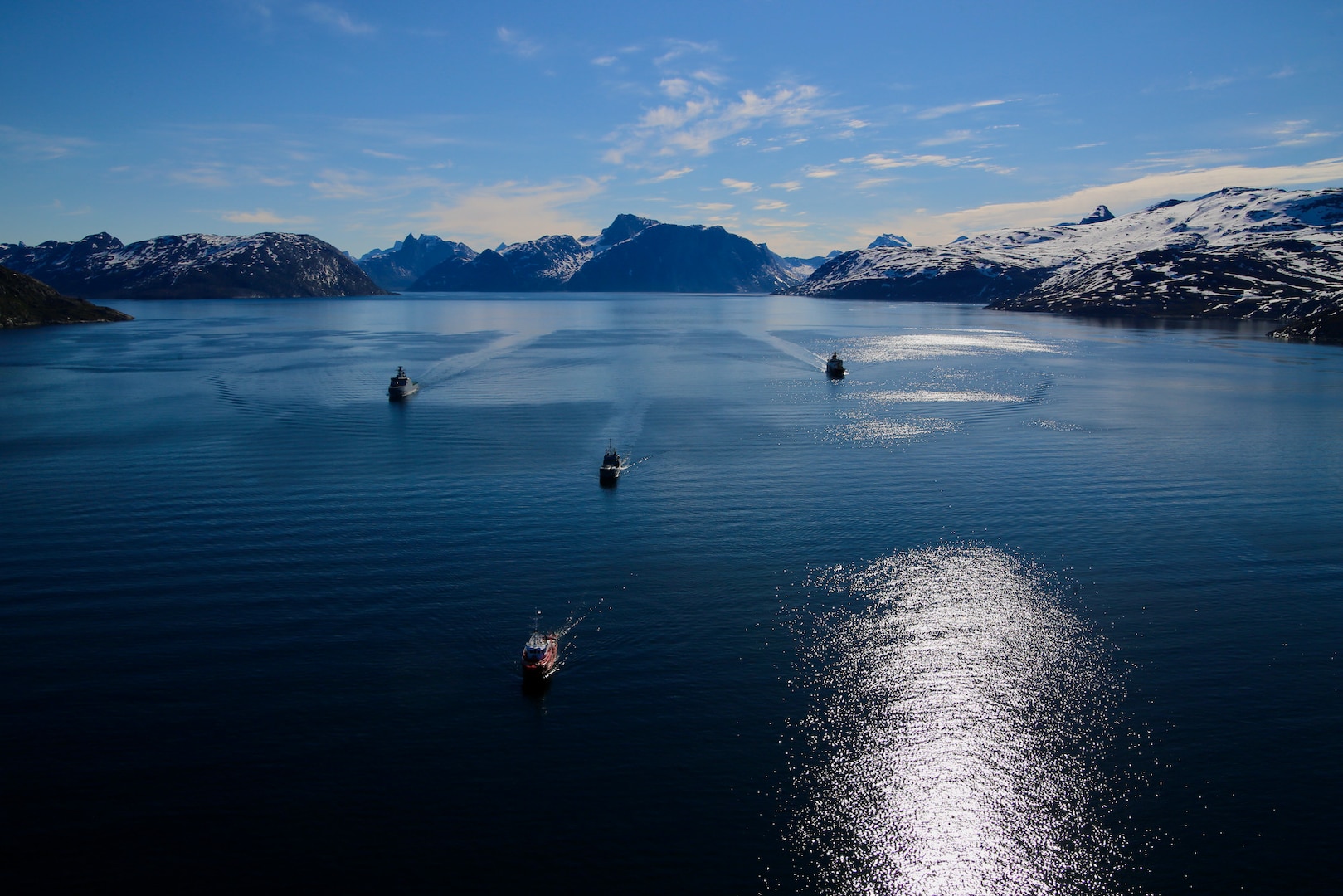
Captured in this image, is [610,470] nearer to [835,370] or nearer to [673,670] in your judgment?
[673,670]

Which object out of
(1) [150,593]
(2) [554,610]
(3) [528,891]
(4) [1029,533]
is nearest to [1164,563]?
(4) [1029,533]

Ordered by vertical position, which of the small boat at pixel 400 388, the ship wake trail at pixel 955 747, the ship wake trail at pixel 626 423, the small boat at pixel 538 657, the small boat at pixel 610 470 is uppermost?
the small boat at pixel 400 388

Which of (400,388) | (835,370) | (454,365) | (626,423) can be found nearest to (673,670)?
(626,423)

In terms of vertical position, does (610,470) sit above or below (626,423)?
below

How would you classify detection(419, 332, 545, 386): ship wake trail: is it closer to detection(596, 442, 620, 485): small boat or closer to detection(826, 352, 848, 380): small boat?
detection(596, 442, 620, 485): small boat

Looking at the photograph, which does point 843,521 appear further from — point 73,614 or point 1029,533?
point 73,614

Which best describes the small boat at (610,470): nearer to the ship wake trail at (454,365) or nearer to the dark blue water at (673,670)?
the dark blue water at (673,670)

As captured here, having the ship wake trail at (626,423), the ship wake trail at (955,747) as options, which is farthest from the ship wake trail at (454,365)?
the ship wake trail at (955,747)
